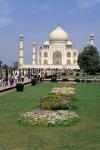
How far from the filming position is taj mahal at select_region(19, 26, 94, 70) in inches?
3804

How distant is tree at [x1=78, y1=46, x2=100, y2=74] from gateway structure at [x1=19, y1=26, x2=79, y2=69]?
2750cm

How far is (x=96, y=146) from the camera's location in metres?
7.62

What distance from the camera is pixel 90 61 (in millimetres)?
66188

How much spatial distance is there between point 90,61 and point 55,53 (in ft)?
115

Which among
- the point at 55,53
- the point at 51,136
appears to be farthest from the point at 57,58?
the point at 51,136

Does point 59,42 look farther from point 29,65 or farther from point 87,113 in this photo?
point 87,113

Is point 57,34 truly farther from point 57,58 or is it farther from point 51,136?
point 51,136

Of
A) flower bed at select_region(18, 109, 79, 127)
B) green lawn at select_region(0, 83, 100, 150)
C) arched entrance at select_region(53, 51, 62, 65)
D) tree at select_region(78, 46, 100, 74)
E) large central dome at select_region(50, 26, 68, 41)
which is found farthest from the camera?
arched entrance at select_region(53, 51, 62, 65)

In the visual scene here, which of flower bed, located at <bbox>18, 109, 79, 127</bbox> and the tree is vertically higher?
the tree

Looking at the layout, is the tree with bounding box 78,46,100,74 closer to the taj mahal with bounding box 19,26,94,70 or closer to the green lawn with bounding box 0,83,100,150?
the taj mahal with bounding box 19,26,94,70

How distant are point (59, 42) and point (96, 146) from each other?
90.5 metres

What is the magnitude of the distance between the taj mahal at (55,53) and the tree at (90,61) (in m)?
27.5

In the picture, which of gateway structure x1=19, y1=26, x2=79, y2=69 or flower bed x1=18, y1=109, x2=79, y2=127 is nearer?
flower bed x1=18, y1=109, x2=79, y2=127

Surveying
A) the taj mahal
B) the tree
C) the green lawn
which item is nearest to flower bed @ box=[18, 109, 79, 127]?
the green lawn
